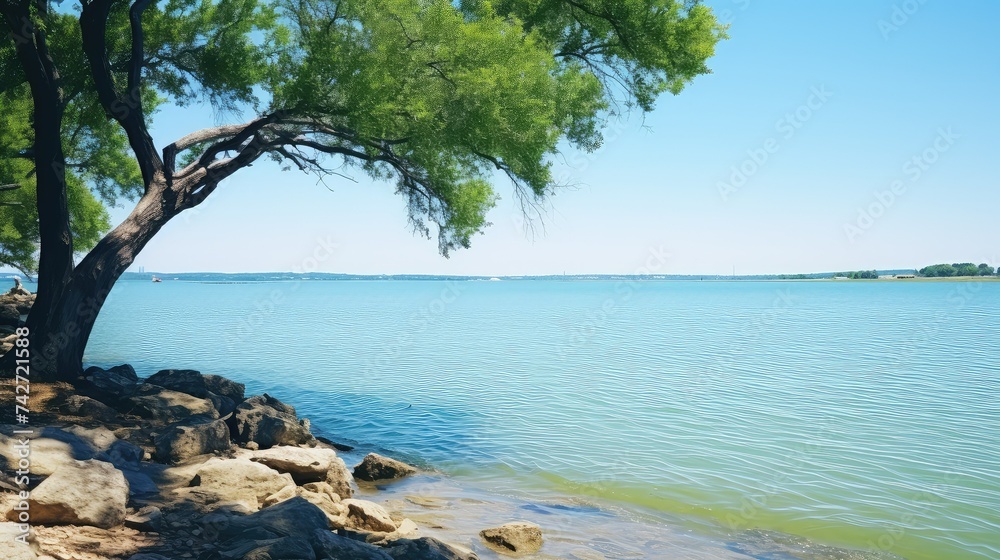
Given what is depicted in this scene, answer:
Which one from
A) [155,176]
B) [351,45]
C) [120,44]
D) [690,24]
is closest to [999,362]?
[690,24]

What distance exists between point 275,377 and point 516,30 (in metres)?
16.2

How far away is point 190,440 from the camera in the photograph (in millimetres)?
9789

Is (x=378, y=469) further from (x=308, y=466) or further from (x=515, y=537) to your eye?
(x=515, y=537)

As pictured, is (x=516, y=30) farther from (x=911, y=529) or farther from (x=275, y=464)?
(x=911, y=529)

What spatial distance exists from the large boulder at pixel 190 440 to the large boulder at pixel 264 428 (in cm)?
82

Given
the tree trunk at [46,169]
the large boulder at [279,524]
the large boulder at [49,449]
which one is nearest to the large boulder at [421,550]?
the large boulder at [279,524]

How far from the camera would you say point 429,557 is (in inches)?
246

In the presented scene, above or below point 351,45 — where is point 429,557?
below

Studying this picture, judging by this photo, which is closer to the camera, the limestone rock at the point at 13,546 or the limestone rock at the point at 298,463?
the limestone rock at the point at 13,546

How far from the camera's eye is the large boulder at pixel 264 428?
11438 mm

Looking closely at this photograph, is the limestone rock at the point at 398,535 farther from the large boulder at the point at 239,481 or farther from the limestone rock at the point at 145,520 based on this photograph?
the limestone rock at the point at 145,520

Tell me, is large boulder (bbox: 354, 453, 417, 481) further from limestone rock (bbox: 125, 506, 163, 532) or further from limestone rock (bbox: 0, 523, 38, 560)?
limestone rock (bbox: 0, 523, 38, 560)

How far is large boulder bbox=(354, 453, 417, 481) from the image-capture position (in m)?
11.2

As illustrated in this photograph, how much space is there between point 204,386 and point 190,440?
574 centimetres
